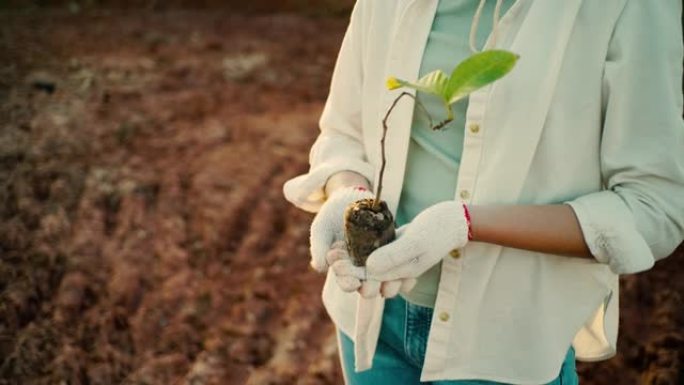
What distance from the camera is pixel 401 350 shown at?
1268 millimetres

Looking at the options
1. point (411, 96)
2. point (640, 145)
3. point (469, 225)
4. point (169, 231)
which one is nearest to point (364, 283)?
point (469, 225)

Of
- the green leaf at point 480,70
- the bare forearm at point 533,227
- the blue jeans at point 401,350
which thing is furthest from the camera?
the blue jeans at point 401,350

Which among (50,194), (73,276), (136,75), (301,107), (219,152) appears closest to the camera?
(73,276)

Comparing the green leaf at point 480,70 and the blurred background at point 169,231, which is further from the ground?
the green leaf at point 480,70

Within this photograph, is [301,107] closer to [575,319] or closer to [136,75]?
[136,75]

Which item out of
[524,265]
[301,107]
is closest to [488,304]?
[524,265]

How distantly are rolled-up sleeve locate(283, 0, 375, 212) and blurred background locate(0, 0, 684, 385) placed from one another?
120 centimetres

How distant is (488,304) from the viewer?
46.2 inches

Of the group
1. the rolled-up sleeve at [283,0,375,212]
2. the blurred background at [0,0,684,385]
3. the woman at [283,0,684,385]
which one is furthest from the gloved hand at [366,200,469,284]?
the blurred background at [0,0,684,385]

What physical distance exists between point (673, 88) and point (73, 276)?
7.82 ft

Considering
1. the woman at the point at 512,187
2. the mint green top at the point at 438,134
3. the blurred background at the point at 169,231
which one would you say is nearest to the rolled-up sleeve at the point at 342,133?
the woman at the point at 512,187

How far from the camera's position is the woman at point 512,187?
41.2 inches

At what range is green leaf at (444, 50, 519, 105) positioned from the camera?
37.4 inches

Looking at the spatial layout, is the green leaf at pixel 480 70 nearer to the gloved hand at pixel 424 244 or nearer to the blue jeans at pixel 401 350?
the gloved hand at pixel 424 244
